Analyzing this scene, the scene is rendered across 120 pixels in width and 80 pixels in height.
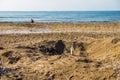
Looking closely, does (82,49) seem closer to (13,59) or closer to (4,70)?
(13,59)

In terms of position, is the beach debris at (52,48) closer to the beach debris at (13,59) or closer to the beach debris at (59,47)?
the beach debris at (59,47)

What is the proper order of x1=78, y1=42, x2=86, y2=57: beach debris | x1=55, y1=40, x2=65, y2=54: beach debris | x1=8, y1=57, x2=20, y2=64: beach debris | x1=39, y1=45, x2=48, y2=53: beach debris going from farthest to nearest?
x1=55, y1=40, x2=65, y2=54: beach debris
x1=78, y1=42, x2=86, y2=57: beach debris
x1=39, y1=45, x2=48, y2=53: beach debris
x1=8, y1=57, x2=20, y2=64: beach debris

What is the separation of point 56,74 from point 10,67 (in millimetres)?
2363

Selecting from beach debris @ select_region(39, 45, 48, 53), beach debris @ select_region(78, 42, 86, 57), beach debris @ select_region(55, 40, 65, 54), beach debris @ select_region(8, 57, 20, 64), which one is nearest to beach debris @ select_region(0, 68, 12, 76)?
beach debris @ select_region(8, 57, 20, 64)

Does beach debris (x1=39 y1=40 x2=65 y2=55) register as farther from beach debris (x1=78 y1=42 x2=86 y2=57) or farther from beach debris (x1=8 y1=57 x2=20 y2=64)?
beach debris (x1=8 y1=57 x2=20 y2=64)

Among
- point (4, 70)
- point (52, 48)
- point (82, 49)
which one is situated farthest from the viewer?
point (82, 49)

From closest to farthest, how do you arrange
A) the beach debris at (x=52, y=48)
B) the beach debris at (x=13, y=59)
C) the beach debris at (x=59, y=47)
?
the beach debris at (x=13, y=59) → the beach debris at (x=52, y=48) → the beach debris at (x=59, y=47)

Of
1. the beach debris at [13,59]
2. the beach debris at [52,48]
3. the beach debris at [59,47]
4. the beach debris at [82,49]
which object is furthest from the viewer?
the beach debris at [59,47]

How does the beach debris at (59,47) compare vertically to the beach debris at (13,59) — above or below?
below

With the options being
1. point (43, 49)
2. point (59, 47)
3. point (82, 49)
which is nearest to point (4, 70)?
point (43, 49)

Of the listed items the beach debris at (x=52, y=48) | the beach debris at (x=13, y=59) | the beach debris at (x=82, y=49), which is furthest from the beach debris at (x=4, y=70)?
the beach debris at (x=82, y=49)

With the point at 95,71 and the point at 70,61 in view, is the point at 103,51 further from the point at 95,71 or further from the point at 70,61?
the point at 95,71

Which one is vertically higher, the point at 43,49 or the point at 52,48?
the point at 43,49

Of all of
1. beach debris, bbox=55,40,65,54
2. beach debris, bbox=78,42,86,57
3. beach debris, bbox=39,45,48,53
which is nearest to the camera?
beach debris, bbox=39,45,48,53
